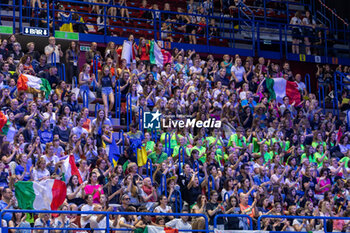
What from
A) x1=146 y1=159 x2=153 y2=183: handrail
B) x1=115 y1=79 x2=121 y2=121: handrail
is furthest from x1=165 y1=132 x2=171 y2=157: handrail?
x1=115 y1=79 x2=121 y2=121: handrail

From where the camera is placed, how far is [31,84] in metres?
17.1

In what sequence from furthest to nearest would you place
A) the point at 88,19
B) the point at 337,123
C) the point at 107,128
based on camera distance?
the point at 88,19, the point at 337,123, the point at 107,128

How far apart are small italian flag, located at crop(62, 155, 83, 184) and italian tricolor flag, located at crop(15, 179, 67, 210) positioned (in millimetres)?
940

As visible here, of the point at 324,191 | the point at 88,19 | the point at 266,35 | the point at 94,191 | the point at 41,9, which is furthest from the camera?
the point at 266,35

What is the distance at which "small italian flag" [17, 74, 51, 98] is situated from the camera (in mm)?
17000

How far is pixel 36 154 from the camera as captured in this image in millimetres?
15469

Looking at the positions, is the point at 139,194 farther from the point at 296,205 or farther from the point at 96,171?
the point at 296,205

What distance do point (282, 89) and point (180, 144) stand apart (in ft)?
15.5

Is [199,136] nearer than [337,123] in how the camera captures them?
Yes

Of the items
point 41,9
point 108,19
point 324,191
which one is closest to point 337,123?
point 324,191

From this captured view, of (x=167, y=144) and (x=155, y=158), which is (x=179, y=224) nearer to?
(x=155, y=158)

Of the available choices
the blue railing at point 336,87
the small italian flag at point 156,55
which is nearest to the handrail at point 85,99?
the small italian flag at point 156,55

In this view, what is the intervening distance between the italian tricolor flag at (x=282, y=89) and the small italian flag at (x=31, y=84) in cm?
636

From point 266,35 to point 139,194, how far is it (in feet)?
33.6
